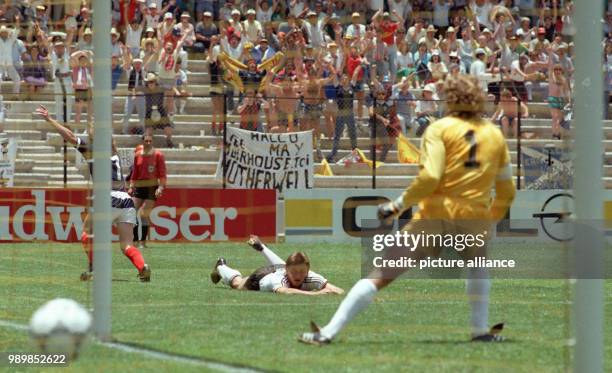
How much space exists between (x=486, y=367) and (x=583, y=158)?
245cm

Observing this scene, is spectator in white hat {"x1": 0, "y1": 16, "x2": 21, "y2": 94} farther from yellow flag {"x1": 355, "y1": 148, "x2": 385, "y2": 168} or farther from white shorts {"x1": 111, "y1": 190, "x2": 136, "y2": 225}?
yellow flag {"x1": 355, "y1": 148, "x2": 385, "y2": 168}

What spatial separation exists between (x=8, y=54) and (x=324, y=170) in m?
6.00

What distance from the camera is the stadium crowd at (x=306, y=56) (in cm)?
1839

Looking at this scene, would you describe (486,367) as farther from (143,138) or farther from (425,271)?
(143,138)

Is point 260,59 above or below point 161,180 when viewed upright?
above

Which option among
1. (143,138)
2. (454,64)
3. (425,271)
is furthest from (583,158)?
(143,138)

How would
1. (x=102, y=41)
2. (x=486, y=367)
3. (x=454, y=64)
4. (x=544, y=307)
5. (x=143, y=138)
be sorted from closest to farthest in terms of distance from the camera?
(x=486, y=367)
(x=102, y=41)
(x=544, y=307)
(x=454, y=64)
(x=143, y=138)

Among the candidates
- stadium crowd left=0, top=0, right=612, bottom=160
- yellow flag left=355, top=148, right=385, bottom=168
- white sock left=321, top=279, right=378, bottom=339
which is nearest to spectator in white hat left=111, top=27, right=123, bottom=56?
stadium crowd left=0, top=0, right=612, bottom=160

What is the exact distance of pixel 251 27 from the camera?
790 inches

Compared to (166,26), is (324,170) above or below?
below

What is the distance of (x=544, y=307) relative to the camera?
12.0 metres

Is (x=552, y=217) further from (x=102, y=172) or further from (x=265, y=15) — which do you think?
(x=102, y=172)

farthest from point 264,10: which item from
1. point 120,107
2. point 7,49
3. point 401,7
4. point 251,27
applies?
point 7,49

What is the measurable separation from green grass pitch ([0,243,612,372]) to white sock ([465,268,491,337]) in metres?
0.20
